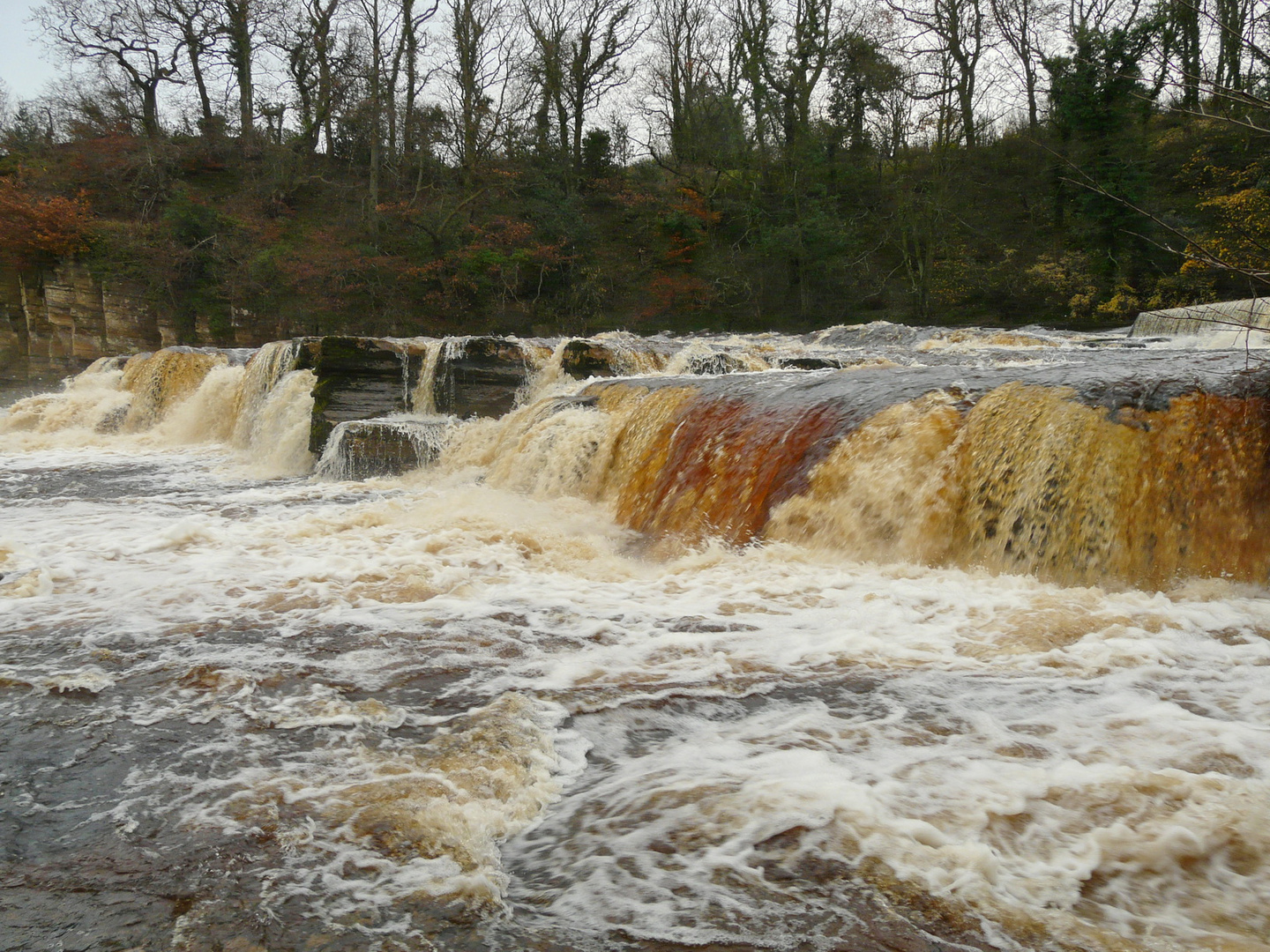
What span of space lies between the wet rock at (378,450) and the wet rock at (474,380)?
3.99ft

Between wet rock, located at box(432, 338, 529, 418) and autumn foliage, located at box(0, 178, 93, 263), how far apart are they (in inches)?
681

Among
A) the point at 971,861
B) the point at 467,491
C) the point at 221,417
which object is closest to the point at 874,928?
the point at 971,861

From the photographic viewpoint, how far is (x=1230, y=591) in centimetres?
372

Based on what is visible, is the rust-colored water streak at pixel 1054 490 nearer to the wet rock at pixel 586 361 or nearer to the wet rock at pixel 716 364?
the wet rock at pixel 716 364

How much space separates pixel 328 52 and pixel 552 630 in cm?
2556

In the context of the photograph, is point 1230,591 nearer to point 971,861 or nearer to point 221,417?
point 971,861

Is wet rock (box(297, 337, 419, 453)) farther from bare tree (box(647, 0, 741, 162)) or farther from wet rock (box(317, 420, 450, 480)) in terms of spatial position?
bare tree (box(647, 0, 741, 162))

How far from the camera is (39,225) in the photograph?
2066 centimetres

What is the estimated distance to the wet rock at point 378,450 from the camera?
871 centimetres

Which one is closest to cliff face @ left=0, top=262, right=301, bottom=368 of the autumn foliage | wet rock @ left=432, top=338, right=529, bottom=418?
the autumn foliage

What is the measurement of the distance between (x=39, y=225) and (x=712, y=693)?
81.4ft

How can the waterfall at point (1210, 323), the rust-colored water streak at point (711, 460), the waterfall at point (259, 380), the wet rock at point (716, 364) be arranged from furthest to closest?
the waterfall at point (259, 380) < the wet rock at point (716, 364) < the waterfall at point (1210, 323) < the rust-colored water streak at point (711, 460)

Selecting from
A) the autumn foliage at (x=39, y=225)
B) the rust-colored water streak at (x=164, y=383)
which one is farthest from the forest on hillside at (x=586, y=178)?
the rust-colored water streak at (x=164, y=383)

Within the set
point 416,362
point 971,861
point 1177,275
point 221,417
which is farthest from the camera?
point 1177,275
